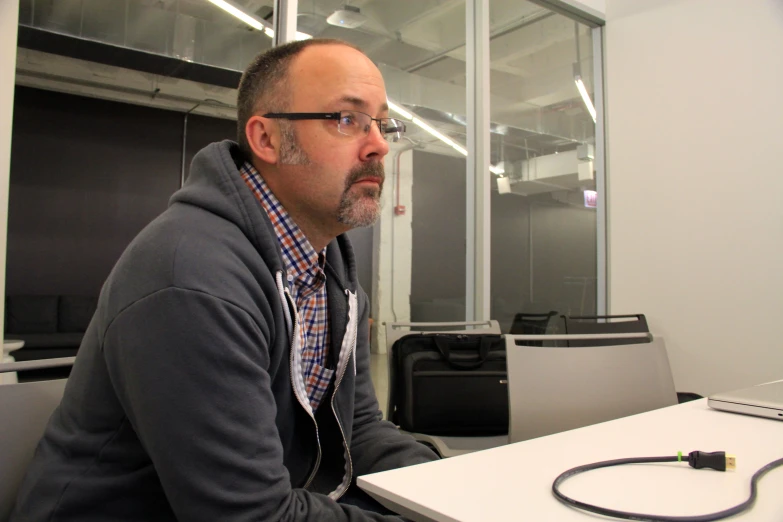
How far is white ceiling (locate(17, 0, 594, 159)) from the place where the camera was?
12.7ft

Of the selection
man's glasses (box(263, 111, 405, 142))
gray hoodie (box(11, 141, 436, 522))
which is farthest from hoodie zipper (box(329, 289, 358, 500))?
man's glasses (box(263, 111, 405, 142))

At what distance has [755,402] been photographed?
1238 millimetres

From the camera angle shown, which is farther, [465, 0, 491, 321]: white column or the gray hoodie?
[465, 0, 491, 321]: white column

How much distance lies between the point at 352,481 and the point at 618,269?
325cm

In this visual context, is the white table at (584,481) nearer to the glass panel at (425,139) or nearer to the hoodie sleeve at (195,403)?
the hoodie sleeve at (195,403)

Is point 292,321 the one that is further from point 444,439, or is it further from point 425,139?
point 425,139

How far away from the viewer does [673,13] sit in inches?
142

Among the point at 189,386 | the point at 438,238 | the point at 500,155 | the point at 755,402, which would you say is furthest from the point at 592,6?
the point at 189,386

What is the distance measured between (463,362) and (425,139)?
88.5 inches

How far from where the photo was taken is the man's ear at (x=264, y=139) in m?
1.16

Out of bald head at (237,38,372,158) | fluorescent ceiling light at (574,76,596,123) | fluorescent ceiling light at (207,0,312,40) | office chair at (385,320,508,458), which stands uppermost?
fluorescent ceiling light at (207,0,312,40)

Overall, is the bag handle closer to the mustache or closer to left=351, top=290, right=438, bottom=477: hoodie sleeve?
left=351, top=290, right=438, bottom=477: hoodie sleeve

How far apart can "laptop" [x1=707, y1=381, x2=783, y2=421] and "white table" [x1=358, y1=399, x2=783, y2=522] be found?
0.14 metres

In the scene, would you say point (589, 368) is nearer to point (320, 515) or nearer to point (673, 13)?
point (320, 515)
